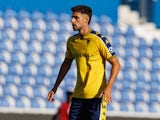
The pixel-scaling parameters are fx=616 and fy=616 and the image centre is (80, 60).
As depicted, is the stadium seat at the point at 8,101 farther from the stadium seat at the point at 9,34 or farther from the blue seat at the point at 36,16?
Result: the blue seat at the point at 36,16

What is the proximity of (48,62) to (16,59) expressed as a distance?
2.49ft

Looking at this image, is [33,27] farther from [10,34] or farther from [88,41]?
[88,41]

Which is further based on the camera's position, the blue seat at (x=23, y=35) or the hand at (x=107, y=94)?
the blue seat at (x=23, y=35)

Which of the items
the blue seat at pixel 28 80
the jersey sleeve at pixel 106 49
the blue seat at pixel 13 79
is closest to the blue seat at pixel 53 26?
the blue seat at pixel 28 80

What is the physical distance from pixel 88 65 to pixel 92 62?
0.14ft

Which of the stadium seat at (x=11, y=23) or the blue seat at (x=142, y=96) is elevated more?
the stadium seat at (x=11, y=23)

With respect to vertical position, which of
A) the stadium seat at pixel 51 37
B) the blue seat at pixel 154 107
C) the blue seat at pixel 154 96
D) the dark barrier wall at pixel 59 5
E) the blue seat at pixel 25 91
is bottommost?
the blue seat at pixel 154 107

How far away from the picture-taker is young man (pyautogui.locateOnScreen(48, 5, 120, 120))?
198 inches

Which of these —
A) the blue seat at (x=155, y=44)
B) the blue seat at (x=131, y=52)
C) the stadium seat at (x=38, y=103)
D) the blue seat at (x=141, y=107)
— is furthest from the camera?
the blue seat at (x=155, y=44)

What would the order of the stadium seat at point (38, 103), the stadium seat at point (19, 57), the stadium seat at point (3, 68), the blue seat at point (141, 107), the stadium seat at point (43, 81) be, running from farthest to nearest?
the stadium seat at point (19, 57) → the stadium seat at point (3, 68) → the stadium seat at point (43, 81) → the blue seat at point (141, 107) → the stadium seat at point (38, 103)

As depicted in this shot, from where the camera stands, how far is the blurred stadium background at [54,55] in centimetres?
1415

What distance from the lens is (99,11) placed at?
15117 millimetres

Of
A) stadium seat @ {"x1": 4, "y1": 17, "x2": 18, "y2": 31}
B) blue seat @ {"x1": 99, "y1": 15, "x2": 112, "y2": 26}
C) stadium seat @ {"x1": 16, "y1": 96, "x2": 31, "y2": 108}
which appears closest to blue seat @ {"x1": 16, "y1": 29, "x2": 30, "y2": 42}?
stadium seat @ {"x1": 4, "y1": 17, "x2": 18, "y2": 31}

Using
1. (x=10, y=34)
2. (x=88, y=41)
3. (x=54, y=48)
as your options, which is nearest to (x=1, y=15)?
(x=10, y=34)
